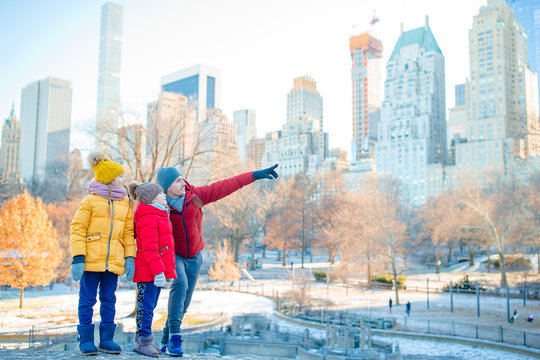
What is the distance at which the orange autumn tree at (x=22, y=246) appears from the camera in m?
24.6

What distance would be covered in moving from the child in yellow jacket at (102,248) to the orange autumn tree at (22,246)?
2289 cm

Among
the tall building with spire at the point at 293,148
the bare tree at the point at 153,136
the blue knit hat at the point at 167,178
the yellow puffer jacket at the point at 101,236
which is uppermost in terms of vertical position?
the tall building with spire at the point at 293,148

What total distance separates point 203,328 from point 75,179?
1948 inches

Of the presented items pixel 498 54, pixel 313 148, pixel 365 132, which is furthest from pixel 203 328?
pixel 365 132

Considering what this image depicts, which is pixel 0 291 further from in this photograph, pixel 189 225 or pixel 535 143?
pixel 535 143

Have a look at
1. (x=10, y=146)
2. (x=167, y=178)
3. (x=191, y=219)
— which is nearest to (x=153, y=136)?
(x=167, y=178)

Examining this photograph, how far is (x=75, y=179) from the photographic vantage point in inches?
2506

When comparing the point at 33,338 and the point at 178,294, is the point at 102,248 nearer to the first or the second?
the point at 178,294

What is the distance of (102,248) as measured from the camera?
4688 mm

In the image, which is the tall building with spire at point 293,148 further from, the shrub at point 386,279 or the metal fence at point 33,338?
the metal fence at point 33,338

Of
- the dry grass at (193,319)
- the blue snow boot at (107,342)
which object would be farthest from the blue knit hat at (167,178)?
the dry grass at (193,319)

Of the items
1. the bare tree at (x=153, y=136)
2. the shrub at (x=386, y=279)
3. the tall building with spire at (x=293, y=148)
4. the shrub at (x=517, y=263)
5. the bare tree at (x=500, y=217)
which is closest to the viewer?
the bare tree at (x=153, y=136)

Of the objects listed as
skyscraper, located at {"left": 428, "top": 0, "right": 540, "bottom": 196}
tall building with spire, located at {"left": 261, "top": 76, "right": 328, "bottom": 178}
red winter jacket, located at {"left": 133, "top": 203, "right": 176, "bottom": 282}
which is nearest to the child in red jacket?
red winter jacket, located at {"left": 133, "top": 203, "right": 176, "bottom": 282}

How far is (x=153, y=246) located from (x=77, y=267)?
728mm
